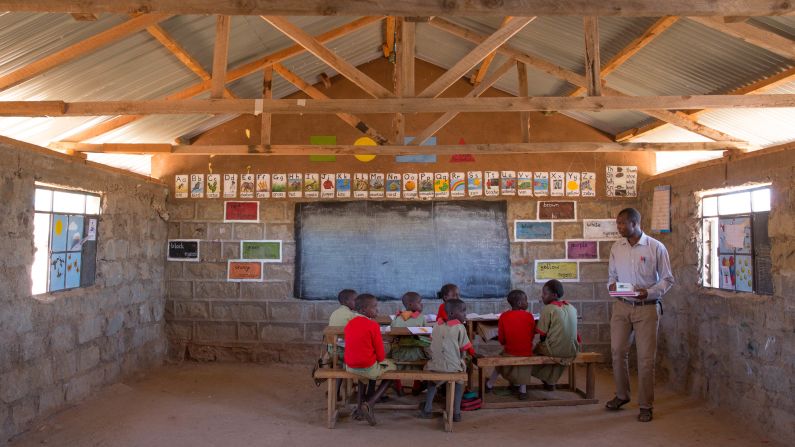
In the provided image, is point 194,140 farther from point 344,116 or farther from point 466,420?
point 466,420

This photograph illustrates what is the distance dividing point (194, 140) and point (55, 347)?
3.62 m

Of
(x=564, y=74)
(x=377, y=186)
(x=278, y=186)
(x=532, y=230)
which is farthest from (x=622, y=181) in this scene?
(x=278, y=186)

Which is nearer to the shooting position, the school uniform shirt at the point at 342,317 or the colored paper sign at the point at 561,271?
the school uniform shirt at the point at 342,317

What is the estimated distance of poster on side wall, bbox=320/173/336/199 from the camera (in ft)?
25.2

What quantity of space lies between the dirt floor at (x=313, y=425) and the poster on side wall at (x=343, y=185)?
8.97 ft

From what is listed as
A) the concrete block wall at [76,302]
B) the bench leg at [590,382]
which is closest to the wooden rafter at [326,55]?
the concrete block wall at [76,302]

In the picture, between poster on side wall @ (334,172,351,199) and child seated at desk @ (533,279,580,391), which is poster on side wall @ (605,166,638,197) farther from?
poster on side wall @ (334,172,351,199)

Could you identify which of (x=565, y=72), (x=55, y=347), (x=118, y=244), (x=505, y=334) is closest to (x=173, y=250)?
(x=118, y=244)

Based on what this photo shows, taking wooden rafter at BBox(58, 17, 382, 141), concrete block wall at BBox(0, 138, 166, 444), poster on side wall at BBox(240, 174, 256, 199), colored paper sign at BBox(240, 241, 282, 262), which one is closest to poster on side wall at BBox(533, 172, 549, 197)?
wooden rafter at BBox(58, 17, 382, 141)

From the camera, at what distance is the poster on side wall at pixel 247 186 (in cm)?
771

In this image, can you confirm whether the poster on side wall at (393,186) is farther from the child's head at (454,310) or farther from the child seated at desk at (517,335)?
the child's head at (454,310)

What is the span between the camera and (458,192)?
302 inches

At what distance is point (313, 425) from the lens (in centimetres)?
491

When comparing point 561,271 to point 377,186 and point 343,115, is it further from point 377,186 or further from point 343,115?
point 343,115
